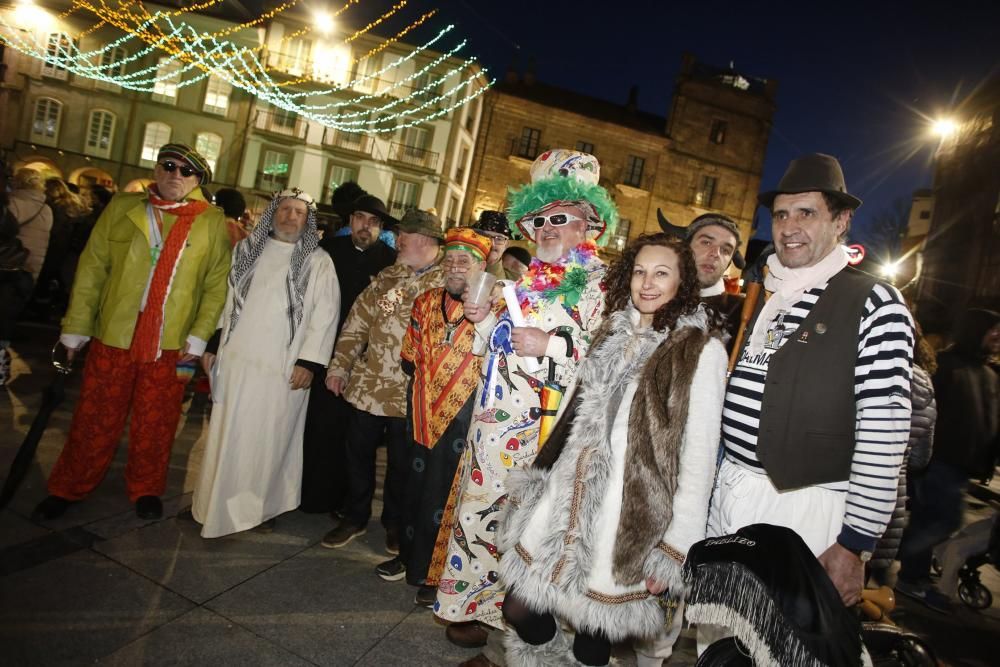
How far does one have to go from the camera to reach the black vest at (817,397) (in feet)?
6.27

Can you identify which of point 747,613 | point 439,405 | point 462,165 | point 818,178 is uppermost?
point 462,165

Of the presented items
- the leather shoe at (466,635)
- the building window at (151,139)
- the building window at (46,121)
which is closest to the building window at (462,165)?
the building window at (151,139)

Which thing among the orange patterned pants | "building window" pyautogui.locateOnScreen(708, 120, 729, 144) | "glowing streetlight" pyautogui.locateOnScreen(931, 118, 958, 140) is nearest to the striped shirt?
the orange patterned pants

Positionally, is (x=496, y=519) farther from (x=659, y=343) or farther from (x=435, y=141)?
(x=435, y=141)

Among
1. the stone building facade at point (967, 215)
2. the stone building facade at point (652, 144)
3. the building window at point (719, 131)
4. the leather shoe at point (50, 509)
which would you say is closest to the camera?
the leather shoe at point (50, 509)

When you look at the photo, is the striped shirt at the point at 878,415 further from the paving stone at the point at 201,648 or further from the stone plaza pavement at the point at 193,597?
the paving stone at the point at 201,648

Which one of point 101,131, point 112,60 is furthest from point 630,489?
point 112,60

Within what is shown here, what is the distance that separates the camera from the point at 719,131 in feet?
92.3

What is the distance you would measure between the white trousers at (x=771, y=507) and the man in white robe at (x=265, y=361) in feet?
8.76

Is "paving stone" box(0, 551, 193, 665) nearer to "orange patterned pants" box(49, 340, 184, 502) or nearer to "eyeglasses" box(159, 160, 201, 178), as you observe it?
"orange patterned pants" box(49, 340, 184, 502)

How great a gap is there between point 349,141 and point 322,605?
2732cm

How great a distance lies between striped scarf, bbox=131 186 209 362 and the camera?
138 inches

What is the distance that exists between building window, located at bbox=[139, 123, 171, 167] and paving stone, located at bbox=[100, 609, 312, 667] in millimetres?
29306

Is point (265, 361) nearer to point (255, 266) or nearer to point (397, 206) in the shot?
point (255, 266)
